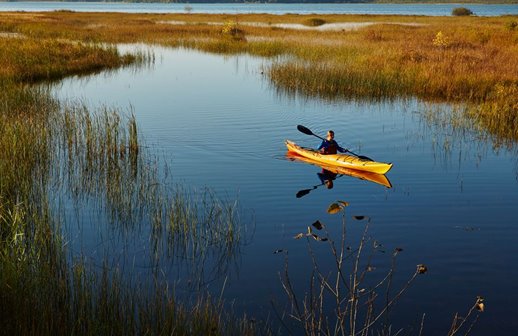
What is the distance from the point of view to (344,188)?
12703 millimetres

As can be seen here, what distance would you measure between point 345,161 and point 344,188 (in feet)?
3.40

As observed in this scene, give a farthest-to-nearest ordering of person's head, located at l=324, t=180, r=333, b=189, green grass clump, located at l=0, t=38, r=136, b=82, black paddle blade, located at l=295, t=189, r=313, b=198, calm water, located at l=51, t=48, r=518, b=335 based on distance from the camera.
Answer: green grass clump, located at l=0, t=38, r=136, b=82 → person's head, located at l=324, t=180, r=333, b=189 → black paddle blade, located at l=295, t=189, r=313, b=198 → calm water, located at l=51, t=48, r=518, b=335

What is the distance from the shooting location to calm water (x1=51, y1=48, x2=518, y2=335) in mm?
8047

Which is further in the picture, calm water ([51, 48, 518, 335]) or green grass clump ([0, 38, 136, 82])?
green grass clump ([0, 38, 136, 82])

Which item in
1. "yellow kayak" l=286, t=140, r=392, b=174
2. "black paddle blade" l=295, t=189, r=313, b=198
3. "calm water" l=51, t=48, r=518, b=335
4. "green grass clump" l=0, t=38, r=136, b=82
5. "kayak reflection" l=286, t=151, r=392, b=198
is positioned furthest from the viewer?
"green grass clump" l=0, t=38, r=136, b=82

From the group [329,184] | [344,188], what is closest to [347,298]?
[344,188]

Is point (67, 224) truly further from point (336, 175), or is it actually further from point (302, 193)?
point (336, 175)

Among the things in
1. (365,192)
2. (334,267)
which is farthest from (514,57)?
(334,267)

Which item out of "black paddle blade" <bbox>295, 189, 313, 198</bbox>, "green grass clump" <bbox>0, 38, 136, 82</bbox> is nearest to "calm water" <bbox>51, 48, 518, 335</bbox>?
"black paddle blade" <bbox>295, 189, 313, 198</bbox>

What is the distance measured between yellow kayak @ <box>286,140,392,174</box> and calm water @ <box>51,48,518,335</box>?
35 cm

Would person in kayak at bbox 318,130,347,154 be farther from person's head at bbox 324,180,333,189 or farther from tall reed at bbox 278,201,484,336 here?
tall reed at bbox 278,201,484,336

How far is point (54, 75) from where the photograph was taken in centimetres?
2472

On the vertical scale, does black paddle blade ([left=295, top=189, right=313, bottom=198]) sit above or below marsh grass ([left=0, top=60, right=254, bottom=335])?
below

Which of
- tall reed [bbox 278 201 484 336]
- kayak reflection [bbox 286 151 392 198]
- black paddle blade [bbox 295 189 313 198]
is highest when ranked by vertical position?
kayak reflection [bbox 286 151 392 198]
